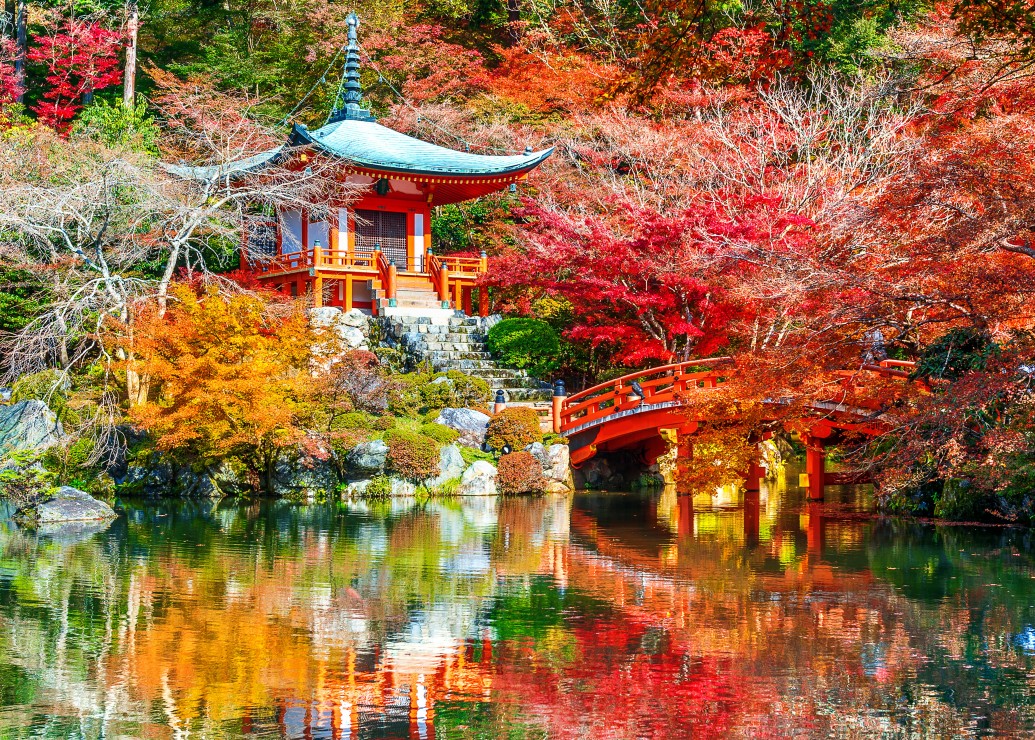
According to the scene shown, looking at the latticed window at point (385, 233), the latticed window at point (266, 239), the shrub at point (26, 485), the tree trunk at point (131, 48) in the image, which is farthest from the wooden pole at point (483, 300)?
the shrub at point (26, 485)

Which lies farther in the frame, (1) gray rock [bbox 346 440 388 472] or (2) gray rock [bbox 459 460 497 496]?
(2) gray rock [bbox 459 460 497 496]

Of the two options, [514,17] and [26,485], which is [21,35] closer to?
[514,17]

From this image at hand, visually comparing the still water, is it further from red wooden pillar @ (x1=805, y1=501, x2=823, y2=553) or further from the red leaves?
the red leaves

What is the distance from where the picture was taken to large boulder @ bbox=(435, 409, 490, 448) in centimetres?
1862

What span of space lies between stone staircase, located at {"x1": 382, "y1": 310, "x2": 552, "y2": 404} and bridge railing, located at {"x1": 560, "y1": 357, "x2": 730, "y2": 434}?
1.22 metres

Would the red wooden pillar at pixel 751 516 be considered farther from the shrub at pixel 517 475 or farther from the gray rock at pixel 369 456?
the gray rock at pixel 369 456

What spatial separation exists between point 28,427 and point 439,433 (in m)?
6.09

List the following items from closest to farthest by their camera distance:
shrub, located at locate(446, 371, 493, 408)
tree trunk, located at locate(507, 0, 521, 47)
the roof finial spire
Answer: shrub, located at locate(446, 371, 493, 408), the roof finial spire, tree trunk, located at locate(507, 0, 521, 47)

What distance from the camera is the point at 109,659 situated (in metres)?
7.41

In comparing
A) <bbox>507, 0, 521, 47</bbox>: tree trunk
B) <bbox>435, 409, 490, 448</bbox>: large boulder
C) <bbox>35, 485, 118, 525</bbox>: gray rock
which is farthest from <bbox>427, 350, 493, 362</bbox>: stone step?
<bbox>507, 0, 521, 47</bbox>: tree trunk

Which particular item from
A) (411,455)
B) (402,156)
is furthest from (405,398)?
(402,156)

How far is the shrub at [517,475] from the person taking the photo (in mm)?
18234

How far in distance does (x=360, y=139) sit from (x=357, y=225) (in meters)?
1.69

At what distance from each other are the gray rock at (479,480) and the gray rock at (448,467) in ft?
0.42
